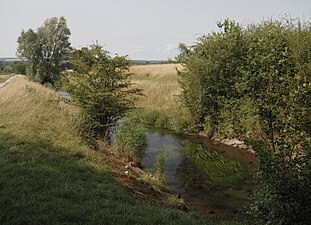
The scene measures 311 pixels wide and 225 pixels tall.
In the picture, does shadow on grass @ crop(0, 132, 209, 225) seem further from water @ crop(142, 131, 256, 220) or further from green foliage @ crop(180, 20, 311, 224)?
water @ crop(142, 131, 256, 220)

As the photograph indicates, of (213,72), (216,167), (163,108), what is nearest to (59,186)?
(216,167)

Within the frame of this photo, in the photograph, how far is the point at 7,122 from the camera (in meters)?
13.9

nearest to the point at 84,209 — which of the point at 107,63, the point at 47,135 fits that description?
the point at 47,135

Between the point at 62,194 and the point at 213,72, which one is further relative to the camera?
the point at 213,72

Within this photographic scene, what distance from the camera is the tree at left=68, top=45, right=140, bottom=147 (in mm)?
15000

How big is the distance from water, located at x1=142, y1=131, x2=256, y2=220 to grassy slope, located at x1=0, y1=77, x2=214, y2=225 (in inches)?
120

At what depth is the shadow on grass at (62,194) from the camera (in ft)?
19.9

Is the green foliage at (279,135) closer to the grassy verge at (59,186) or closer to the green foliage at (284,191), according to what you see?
the green foliage at (284,191)

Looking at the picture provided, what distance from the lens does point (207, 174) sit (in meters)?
14.0

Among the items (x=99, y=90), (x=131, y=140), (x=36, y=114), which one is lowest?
(x=131, y=140)

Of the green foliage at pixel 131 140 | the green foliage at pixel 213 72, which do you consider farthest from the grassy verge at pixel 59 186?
the green foliage at pixel 213 72

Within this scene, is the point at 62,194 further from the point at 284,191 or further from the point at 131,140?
the point at 131,140

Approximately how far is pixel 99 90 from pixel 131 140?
265 centimetres

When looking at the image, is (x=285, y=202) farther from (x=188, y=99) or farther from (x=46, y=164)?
(x=188, y=99)
